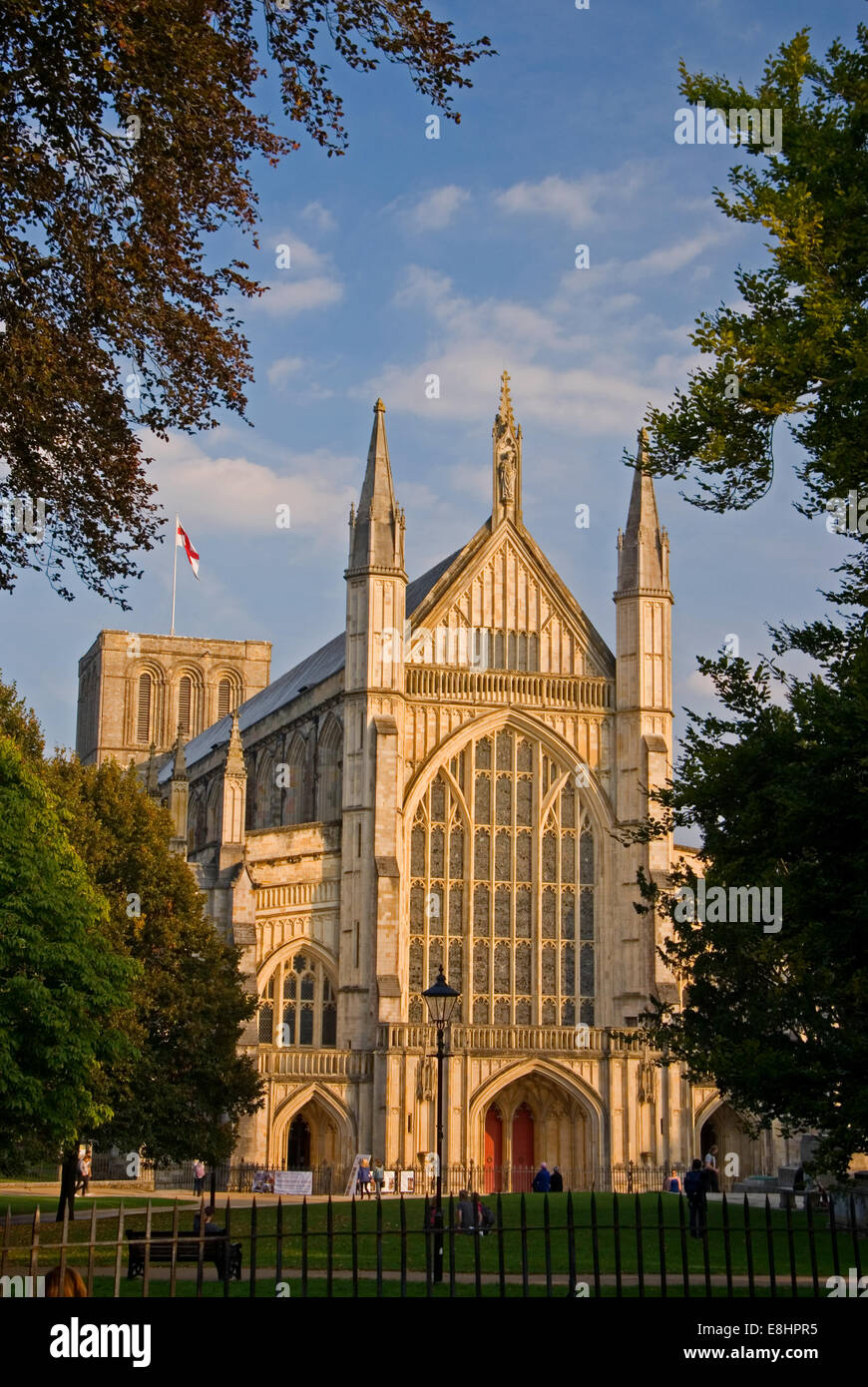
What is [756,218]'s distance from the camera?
18.2m

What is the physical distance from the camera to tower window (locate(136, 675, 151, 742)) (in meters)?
91.5

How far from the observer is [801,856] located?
1783 cm

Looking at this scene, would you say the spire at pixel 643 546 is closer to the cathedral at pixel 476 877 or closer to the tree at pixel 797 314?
the cathedral at pixel 476 877

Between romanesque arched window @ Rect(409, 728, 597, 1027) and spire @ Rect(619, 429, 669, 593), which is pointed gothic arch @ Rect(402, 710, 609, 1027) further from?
spire @ Rect(619, 429, 669, 593)

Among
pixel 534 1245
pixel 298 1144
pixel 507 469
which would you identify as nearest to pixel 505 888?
pixel 298 1144

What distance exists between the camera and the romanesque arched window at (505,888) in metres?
52.0

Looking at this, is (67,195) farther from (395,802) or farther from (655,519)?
(655,519)

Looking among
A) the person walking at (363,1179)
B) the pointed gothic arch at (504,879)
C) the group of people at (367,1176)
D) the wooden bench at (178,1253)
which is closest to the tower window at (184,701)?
the pointed gothic arch at (504,879)

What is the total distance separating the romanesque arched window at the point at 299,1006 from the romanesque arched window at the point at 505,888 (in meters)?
2.66

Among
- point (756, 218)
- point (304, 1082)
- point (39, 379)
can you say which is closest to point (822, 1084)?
point (756, 218)

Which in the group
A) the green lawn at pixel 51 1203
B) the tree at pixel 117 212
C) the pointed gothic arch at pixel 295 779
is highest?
the pointed gothic arch at pixel 295 779

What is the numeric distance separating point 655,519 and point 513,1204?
2654 centimetres

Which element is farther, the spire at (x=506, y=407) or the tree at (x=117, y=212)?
the spire at (x=506, y=407)
